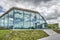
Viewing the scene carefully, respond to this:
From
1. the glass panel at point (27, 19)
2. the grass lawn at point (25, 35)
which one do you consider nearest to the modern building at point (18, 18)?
the glass panel at point (27, 19)

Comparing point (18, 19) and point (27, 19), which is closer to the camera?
point (18, 19)

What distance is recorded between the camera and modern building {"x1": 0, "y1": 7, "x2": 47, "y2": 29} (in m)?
28.1

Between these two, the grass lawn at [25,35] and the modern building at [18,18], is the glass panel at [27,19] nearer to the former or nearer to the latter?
the modern building at [18,18]

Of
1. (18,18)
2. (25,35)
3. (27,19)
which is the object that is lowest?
(25,35)

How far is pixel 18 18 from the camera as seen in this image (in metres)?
28.4

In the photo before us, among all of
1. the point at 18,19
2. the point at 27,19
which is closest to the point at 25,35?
the point at 18,19

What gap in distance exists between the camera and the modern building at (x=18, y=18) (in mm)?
28141

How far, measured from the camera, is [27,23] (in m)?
29.6

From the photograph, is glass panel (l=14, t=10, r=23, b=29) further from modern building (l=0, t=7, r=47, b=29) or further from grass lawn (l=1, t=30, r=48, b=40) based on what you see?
grass lawn (l=1, t=30, r=48, b=40)

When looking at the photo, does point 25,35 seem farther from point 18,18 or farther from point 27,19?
point 27,19

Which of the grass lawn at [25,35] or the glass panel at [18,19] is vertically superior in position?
the glass panel at [18,19]

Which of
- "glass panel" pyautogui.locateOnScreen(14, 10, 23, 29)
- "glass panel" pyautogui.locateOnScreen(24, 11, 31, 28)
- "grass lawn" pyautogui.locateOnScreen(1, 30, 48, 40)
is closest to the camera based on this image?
"grass lawn" pyautogui.locateOnScreen(1, 30, 48, 40)

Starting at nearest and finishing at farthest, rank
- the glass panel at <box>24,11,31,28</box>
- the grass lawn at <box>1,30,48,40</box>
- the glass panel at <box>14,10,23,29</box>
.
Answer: the grass lawn at <box>1,30,48,40</box>, the glass panel at <box>14,10,23,29</box>, the glass panel at <box>24,11,31,28</box>

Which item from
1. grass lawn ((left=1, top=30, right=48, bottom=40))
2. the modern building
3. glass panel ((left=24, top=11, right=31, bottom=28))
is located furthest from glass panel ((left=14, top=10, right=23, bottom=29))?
grass lawn ((left=1, top=30, right=48, bottom=40))
